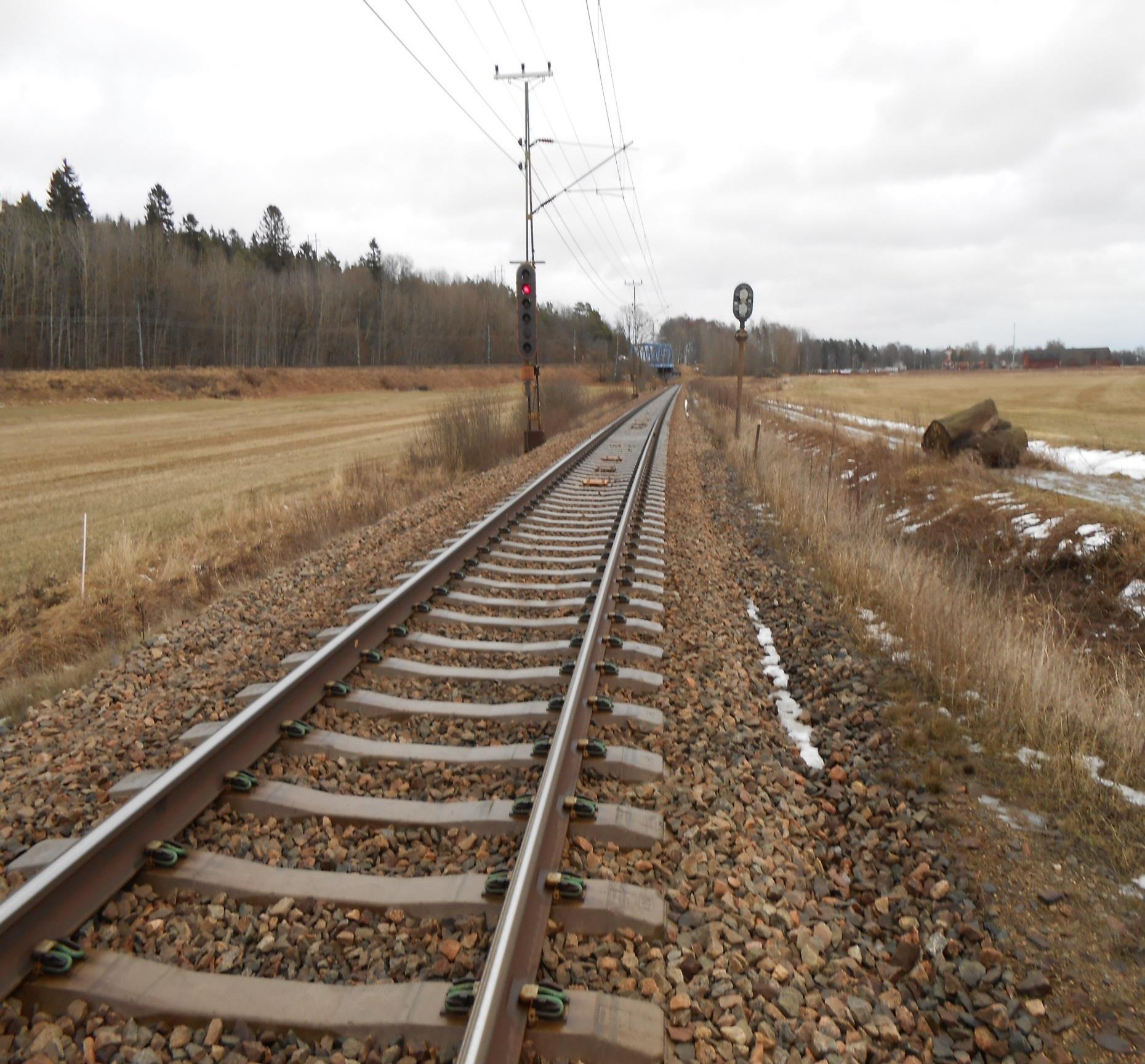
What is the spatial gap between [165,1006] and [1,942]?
525 mm

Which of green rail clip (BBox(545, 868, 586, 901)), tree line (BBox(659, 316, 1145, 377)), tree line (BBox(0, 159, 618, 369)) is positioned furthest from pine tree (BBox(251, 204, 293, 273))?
green rail clip (BBox(545, 868, 586, 901))

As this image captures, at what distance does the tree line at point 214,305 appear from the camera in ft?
227

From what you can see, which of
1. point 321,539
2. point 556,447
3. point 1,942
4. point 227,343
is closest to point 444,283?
point 227,343

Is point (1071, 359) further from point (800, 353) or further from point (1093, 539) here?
point (1093, 539)

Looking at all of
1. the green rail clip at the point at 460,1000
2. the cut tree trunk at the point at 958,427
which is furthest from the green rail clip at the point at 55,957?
the cut tree trunk at the point at 958,427

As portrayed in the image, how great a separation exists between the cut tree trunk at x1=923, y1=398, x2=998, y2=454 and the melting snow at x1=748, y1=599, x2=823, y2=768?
11191 mm

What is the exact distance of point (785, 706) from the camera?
4914mm

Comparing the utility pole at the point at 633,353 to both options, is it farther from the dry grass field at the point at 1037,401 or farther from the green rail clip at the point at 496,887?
the green rail clip at the point at 496,887

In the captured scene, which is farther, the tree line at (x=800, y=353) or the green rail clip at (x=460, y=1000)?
the tree line at (x=800, y=353)

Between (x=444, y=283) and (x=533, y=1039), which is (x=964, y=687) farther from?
(x=444, y=283)

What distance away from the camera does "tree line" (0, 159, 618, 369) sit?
2724 inches

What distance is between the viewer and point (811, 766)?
13.5 feet

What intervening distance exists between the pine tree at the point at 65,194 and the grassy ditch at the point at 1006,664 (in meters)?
100

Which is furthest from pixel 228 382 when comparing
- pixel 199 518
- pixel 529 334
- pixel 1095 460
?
pixel 1095 460
